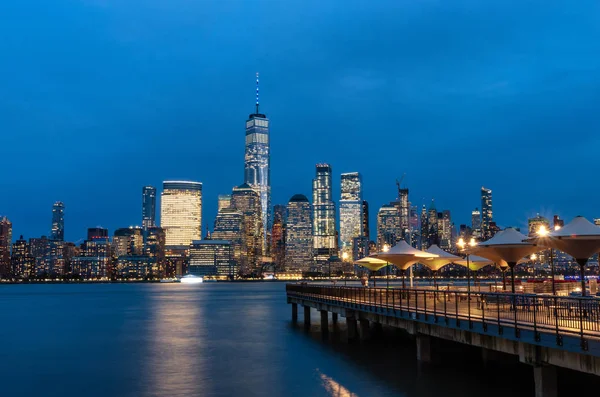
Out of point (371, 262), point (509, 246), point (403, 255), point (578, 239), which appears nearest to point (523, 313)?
point (578, 239)

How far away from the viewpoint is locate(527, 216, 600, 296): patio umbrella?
2663 cm

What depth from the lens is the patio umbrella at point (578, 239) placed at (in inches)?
1049

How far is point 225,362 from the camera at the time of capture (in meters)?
39.4

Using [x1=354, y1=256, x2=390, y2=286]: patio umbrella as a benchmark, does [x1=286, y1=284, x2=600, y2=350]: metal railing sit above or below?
below

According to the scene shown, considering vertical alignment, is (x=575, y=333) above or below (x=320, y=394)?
above

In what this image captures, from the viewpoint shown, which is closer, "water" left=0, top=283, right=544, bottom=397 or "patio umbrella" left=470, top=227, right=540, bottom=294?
"water" left=0, top=283, right=544, bottom=397

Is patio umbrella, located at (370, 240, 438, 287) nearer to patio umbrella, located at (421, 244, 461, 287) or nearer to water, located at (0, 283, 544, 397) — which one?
patio umbrella, located at (421, 244, 461, 287)

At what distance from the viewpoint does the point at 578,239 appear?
2684 cm

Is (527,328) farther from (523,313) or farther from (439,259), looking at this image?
(439,259)

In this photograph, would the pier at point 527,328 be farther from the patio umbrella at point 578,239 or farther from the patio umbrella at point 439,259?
the patio umbrella at point 439,259

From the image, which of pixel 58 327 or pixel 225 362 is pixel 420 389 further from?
pixel 58 327

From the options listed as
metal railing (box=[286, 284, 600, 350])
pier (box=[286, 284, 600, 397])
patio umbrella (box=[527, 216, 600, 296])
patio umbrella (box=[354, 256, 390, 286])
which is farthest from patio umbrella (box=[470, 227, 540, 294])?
patio umbrella (box=[354, 256, 390, 286])

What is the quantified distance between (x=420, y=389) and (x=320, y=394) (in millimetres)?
4710

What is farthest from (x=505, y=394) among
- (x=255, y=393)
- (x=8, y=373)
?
(x=8, y=373)
